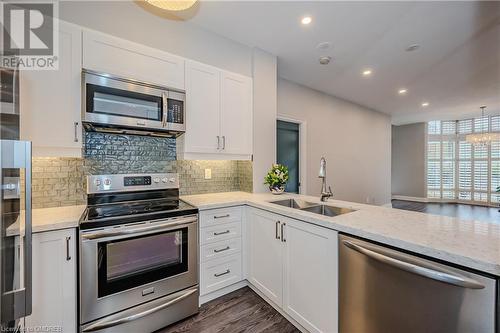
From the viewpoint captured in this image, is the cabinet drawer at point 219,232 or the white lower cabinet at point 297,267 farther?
the cabinet drawer at point 219,232

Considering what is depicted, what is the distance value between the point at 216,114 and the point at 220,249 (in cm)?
147

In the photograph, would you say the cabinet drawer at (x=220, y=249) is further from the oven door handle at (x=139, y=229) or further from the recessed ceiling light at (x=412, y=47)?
the recessed ceiling light at (x=412, y=47)

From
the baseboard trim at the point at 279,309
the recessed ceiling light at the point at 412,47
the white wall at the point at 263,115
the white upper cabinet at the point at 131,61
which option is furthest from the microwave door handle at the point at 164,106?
the recessed ceiling light at the point at 412,47

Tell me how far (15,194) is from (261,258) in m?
1.87

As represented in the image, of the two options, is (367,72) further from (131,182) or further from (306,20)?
(131,182)

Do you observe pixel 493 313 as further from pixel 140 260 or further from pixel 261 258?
pixel 140 260

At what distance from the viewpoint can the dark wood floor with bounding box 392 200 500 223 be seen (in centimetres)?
586

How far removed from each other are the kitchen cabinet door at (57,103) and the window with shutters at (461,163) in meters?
10.1

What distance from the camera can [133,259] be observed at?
1.68 m

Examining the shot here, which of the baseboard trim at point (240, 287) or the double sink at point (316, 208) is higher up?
the double sink at point (316, 208)

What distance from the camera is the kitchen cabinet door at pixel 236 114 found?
257 centimetres

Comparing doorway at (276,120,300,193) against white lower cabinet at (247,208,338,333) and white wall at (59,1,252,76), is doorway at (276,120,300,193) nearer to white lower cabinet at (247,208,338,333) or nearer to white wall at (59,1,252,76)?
white wall at (59,1,252,76)

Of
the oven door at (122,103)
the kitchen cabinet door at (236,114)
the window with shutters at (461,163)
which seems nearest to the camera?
the oven door at (122,103)

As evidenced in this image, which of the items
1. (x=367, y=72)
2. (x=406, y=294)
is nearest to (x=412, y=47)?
(x=367, y=72)
